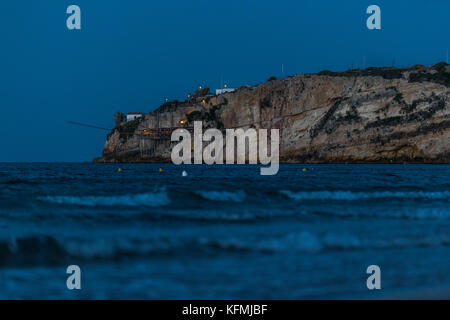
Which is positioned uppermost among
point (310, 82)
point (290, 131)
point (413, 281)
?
point (310, 82)

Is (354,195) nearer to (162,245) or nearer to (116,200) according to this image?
(116,200)

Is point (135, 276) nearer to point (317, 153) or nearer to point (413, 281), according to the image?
point (413, 281)

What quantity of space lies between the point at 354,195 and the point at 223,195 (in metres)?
5.83

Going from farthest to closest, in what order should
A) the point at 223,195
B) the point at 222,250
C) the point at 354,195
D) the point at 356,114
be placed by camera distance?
1. the point at 356,114
2. the point at 354,195
3. the point at 223,195
4. the point at 222,250

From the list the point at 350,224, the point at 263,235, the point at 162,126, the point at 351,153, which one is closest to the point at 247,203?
the point at 350,224

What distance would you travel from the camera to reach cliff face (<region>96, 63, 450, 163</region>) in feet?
314

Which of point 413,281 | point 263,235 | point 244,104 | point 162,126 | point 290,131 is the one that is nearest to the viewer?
point 413,281

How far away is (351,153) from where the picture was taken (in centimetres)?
9938

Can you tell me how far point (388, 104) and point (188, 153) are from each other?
1811 inches

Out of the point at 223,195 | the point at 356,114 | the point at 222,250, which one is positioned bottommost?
the point at 222,250

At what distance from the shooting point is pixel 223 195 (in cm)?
2245

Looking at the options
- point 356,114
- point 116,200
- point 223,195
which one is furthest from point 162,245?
point 356,114

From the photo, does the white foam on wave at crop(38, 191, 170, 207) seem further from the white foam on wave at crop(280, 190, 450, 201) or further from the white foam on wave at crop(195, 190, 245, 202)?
the white foam on wave at crop(280, 190, 450, 201)

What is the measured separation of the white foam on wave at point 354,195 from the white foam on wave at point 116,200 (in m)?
5.59
